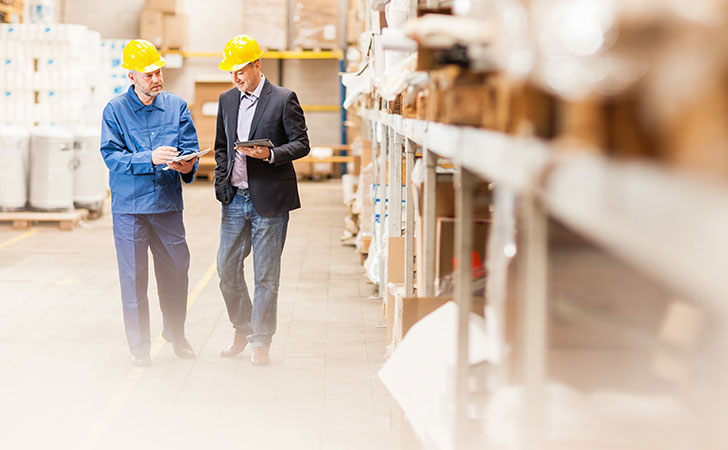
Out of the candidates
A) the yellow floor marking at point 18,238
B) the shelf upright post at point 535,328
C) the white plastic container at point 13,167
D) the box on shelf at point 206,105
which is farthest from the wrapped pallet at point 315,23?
the shelf upright post at point 535,328

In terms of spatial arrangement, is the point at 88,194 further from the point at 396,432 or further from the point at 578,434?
the point at 578,434

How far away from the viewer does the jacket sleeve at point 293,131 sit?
5730 millimetres

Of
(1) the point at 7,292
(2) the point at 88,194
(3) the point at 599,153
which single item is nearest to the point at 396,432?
(3) the point at 599,153

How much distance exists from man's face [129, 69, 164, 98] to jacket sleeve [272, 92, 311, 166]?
2.66 ft

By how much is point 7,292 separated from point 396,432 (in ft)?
17.0

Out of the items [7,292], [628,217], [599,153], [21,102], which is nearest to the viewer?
[628,217]

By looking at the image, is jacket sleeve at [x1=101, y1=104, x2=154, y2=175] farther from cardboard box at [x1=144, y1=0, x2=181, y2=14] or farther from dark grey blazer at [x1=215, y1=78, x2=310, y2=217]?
cardboard box at [x1=144, y1=0, x2=181, y2=14]

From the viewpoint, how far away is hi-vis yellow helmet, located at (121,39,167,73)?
554 cm

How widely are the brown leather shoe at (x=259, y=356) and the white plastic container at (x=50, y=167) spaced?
275 inches

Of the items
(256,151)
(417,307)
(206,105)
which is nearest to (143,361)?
(256,151)

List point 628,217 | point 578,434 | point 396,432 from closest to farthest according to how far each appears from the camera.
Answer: point 628,217 < point 578,434 < point 396,432

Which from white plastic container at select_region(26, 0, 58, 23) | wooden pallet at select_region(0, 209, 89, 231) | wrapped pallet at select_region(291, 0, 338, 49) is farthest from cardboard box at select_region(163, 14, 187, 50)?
wooden pallet at select_region(0, 209, 89, 231)

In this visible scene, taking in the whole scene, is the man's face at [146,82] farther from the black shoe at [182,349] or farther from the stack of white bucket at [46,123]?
the stack of white bucket at [46,123]

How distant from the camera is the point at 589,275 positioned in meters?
2.29
